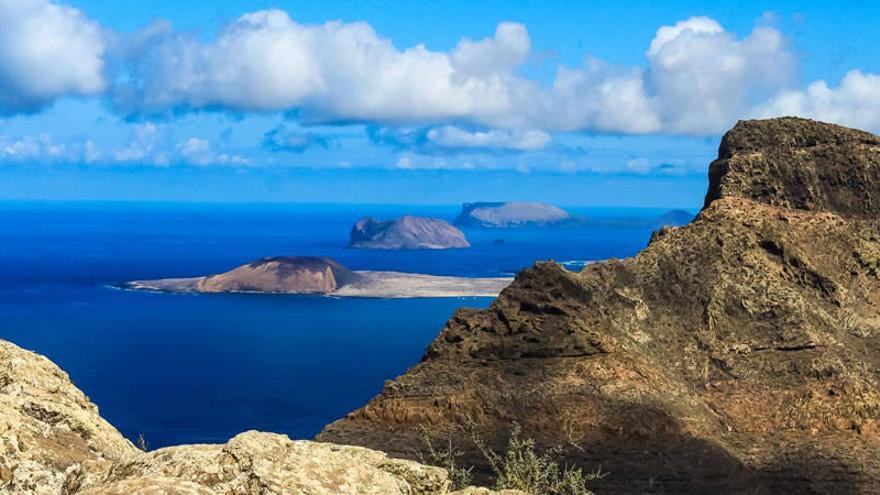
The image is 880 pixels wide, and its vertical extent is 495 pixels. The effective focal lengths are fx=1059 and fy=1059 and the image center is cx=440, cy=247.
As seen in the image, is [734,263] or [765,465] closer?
[765,465]

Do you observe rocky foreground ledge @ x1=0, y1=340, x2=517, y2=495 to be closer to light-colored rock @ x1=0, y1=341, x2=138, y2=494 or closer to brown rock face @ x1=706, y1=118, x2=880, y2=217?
light-colored rock @ x1=0, y1=341, x2=138, y2=494

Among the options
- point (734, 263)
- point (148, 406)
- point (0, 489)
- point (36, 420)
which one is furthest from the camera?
point (148, 406)

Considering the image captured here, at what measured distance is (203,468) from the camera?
1554cm

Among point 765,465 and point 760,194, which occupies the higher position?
point 760,194

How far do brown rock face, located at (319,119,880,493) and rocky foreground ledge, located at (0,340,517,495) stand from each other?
4792 cm

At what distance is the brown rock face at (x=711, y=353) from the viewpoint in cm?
7025

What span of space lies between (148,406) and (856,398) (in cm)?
11364

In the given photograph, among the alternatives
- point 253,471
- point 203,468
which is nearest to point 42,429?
point 203,468

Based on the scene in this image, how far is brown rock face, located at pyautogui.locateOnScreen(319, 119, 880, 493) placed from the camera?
230 feet

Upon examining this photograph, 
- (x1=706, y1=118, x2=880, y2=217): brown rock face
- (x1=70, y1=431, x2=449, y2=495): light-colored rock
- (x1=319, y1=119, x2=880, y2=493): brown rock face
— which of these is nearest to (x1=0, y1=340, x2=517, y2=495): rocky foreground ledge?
(x1=70, y1=431, x2=449, y2=495): light-colored rock

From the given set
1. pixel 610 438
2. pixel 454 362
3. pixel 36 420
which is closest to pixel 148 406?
pixel 454 362

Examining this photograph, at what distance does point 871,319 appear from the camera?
287 feet

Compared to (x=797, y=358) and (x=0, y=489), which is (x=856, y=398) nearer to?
(x=797, y=358)

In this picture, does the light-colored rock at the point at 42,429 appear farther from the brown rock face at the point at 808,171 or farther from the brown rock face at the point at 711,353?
the brown rock face at the point at 808,171
